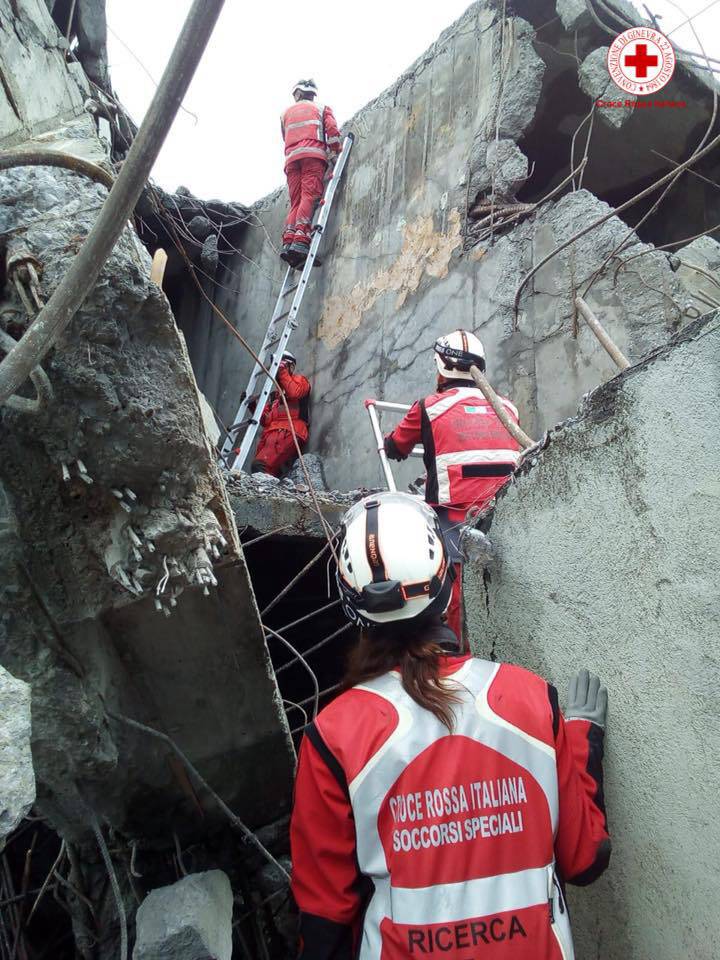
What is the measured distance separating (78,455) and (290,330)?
14.8ft

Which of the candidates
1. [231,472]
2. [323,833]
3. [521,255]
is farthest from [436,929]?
[521,255]

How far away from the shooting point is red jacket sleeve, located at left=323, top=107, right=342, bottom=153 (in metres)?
7.34

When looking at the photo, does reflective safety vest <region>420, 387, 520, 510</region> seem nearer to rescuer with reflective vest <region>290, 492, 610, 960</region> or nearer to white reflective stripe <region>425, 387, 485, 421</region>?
white reflective stripe <region>425, 387, 485, 421</region>

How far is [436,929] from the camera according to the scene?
157 centimetres

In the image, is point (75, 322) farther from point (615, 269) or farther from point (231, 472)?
point (615, 269)

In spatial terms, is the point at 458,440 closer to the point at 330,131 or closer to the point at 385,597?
the point at 385,597

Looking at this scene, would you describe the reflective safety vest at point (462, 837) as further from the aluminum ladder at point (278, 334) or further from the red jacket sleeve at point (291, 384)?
the red jacket sleeve at point (291, 384)

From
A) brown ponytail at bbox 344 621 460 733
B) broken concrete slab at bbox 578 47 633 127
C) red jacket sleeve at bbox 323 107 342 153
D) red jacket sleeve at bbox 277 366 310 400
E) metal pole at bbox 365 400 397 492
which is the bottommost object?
brown ponytail at bbox 344 621 460 733

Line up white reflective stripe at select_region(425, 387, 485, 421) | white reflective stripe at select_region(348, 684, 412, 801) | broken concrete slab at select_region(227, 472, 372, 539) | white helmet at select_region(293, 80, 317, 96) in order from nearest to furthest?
white reflective stripe at select_region(348, 684, 412, 801), white reflective stripe at select_region(425, 387, 485, 421), broken concrete slab at select_region(227, 472, 372, 539), white helmet at select_region(293, 80, 317, 96)

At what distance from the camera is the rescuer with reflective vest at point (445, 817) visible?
1.59 metres

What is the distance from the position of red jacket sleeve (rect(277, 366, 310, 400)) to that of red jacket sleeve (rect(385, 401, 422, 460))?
2582 mm

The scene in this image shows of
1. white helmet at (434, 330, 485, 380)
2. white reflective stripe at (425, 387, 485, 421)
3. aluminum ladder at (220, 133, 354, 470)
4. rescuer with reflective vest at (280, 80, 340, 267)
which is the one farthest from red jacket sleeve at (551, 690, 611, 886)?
rescuer with reflective vest at (280, 80, 340, 267)

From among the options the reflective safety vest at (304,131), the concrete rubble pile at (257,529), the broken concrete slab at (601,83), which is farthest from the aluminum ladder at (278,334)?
the broken concrete slab at (601,83)

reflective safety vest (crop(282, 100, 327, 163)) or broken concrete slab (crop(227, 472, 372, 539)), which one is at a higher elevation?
reflective safety vest (crop(282, 100, 327, 163))
